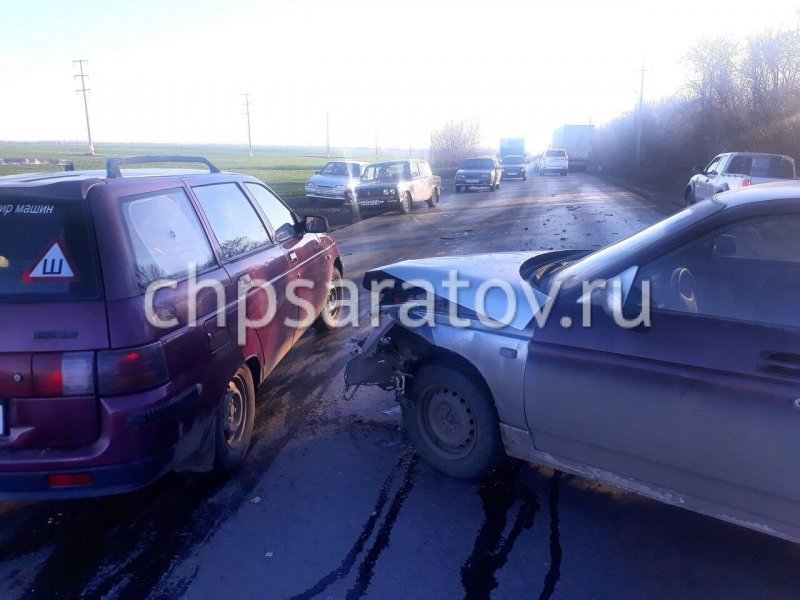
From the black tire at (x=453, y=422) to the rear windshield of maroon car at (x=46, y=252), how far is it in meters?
1.93

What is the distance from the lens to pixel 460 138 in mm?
67188

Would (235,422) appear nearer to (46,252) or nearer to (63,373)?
(63,373)

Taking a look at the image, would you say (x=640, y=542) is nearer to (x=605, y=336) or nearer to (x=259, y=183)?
(x=605, y=336)

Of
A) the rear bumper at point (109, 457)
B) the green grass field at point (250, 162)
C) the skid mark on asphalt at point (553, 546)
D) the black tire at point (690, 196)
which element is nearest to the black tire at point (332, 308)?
the skid mark on asphalt at point (553, 546)

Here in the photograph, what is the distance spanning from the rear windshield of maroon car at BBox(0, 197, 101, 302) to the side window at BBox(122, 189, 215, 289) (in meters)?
0.22

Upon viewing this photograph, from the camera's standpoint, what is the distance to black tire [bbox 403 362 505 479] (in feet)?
12.1

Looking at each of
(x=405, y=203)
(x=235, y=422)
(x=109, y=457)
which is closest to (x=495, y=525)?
(x=235, y=422)

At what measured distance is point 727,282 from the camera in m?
3.14

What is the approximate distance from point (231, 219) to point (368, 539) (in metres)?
2.45

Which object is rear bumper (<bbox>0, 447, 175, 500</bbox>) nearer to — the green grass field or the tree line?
the green grass field

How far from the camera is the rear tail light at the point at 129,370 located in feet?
9.78

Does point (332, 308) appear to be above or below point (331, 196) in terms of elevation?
below

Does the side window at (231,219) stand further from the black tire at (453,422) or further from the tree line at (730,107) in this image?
the tree line at (730,107)

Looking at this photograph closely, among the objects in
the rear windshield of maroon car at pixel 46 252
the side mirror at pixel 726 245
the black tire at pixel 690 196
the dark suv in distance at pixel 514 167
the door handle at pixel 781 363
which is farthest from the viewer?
the dark suv in distance at pixel 514 167
